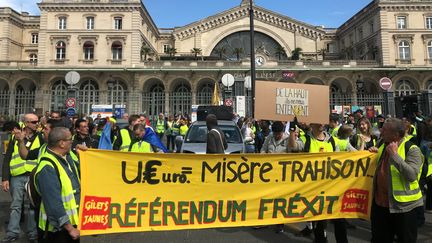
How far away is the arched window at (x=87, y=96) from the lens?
130ft

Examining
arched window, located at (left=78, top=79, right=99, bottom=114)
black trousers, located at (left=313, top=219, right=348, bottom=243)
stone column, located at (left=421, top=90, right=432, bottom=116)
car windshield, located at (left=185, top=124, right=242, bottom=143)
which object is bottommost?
black trousers, located at (left=313, top=219, right=348, bottom=243)

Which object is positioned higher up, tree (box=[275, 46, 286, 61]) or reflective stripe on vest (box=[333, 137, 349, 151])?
tree (box=[275, 46, 286, 61])

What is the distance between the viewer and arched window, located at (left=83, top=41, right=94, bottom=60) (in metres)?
43.3

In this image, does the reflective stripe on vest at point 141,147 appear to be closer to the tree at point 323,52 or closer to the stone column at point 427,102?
the stone column at point 427,102

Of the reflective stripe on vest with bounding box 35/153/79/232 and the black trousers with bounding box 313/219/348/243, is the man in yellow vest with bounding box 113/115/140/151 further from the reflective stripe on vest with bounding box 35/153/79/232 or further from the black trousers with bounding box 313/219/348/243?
the black trousers with bounding box 313/219/348/243

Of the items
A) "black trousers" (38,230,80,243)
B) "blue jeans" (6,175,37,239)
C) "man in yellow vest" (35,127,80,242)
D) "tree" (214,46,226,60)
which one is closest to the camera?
"man in yellow vest" (35,127,80,242)

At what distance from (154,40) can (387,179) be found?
177 ft

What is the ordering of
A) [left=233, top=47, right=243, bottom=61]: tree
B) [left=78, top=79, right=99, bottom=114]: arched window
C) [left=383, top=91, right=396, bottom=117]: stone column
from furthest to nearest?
[left=233, top=47, right=243, bottom=61]: tree → [left=78, top=79, right=99, bottom=114]: arched window → [left=383, top=91, right=396, bottom=117]: stone column

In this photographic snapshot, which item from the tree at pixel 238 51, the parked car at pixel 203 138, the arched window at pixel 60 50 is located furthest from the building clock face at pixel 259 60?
the parked car at pixel 203 138

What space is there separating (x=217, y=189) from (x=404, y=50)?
45.9 meters

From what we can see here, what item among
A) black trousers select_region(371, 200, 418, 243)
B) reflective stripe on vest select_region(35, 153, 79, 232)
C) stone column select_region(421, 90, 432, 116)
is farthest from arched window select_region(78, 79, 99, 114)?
black trousers select_region(371, 200, 418, 243)

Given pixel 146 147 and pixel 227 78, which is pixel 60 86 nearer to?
pixel 227 78

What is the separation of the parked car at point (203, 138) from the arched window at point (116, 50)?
35.9 metres

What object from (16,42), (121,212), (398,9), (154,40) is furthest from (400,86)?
(16,42)
